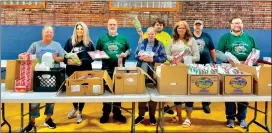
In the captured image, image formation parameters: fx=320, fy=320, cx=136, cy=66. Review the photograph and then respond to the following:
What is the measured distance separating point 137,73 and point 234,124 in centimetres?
191

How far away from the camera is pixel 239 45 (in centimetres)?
383

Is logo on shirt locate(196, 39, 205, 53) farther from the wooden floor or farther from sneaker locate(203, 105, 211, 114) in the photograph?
sneaker locate(203, 105, 211, 114)

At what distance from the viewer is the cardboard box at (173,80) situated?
2.92 m

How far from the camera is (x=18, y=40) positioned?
618 centimetres

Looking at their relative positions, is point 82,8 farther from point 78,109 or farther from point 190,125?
point 190,125

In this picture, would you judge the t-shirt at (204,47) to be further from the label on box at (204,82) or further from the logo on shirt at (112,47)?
the label on box at (204,82)

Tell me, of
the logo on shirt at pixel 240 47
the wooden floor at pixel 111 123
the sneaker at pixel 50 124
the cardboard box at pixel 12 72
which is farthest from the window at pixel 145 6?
the cardboard box at pixel 12 72

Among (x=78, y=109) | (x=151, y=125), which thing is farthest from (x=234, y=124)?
(x=78, y=109)

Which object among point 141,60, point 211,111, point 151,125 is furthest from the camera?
point 211,111

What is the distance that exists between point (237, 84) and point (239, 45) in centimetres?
101

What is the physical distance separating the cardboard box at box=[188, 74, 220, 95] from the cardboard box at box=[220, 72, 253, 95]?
66 mm

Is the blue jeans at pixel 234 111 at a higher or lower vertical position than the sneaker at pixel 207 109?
higher

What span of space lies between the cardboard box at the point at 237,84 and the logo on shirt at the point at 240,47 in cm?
93

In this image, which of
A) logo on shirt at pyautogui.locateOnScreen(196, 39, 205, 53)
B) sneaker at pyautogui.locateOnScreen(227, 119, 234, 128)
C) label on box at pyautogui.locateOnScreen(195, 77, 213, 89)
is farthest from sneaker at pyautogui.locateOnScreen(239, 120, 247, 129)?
label on box at pyautogui.locateOnScreen(195, 77, 213, 89)
